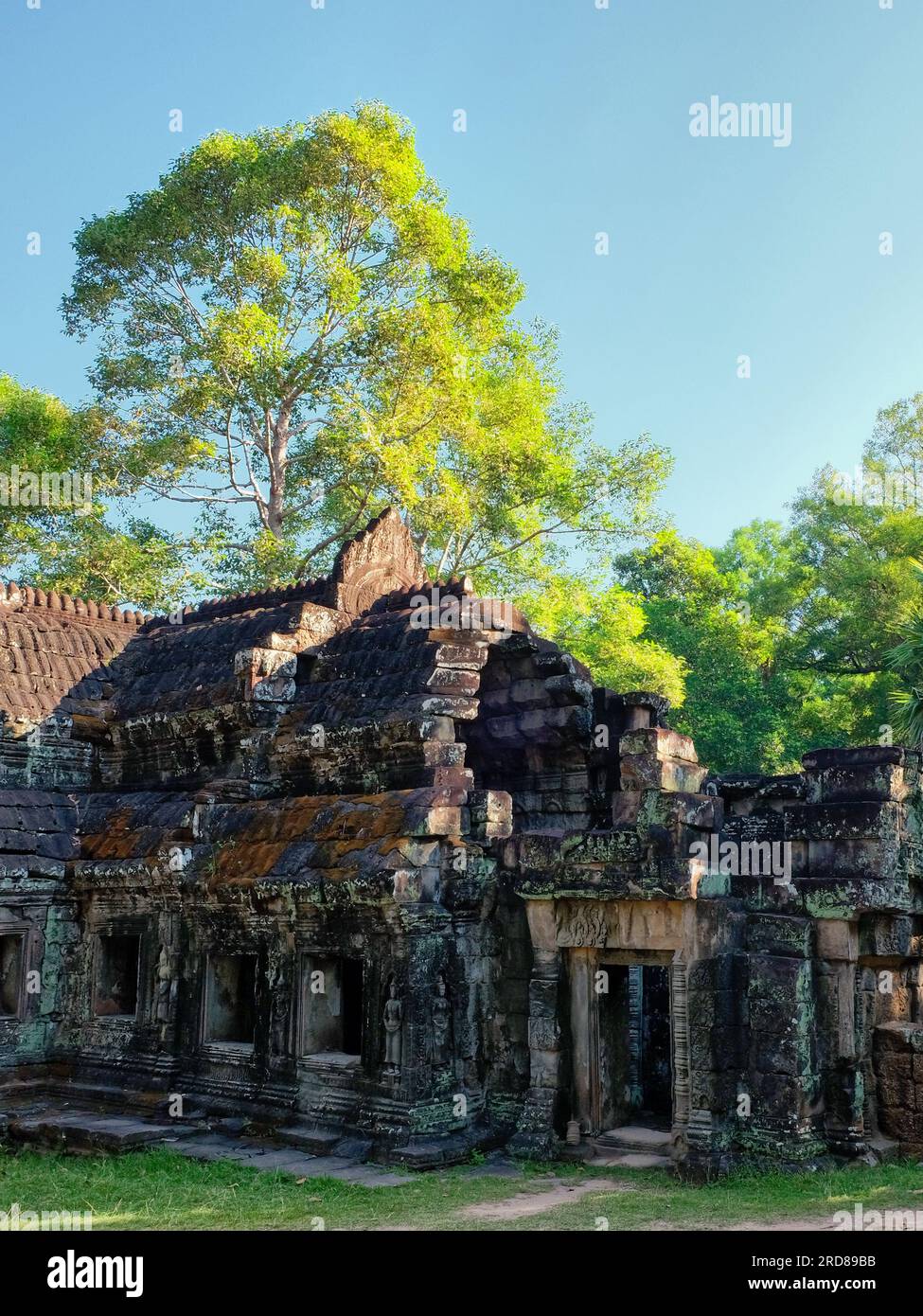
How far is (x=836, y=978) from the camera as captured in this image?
10227 millimetres

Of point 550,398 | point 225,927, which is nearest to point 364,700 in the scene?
point 225,927

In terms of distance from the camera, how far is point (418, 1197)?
9258 mm

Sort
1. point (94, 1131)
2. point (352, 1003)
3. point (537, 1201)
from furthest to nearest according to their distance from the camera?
1. point (352, 1003)
2. point (94, 1131)
3. point (537, 1201)

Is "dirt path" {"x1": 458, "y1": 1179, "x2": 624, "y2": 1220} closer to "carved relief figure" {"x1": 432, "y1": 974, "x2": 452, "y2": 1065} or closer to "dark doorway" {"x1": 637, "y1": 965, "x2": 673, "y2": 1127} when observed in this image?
"carved relief figure" {"x1": 432, "y1": 974, "x2": 452, "y2": 1065}

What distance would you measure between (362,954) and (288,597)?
5791 millimetres

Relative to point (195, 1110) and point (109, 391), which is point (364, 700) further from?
point (109, 391)
